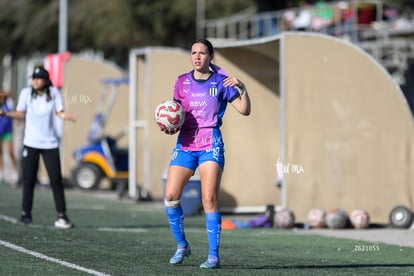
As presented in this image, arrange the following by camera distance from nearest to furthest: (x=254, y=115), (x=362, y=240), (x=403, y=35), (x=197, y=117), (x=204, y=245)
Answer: (x=197, y=117), (x=204, y=245), (x=362, y=240), (x=254, y=115), (x=403, y=35)

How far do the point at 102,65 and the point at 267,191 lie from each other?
8545 millimetres

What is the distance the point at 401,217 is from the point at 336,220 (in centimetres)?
95

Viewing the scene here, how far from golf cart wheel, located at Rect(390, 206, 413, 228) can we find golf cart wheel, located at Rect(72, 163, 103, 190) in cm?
1017

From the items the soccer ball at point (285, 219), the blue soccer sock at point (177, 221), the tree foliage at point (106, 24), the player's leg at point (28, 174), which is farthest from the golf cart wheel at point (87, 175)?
the tree foliage at point (106, 24)

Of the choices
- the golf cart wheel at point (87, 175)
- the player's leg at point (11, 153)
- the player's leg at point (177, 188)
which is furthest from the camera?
the player's leg at point (11, 153)

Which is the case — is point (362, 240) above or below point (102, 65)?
below

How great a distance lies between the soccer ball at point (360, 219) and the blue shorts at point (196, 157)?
5.99 meters

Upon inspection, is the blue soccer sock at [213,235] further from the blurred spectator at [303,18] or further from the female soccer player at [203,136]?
the blurred spectator at [303,18]

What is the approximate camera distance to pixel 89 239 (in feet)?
43.8

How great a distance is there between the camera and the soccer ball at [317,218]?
53.4ft

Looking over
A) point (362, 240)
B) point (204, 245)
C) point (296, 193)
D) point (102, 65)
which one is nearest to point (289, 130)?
point (296, 193)

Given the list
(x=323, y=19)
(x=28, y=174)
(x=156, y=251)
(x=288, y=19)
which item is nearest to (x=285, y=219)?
(x=28, y=174)

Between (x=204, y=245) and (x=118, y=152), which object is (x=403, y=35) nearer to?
(x=118, y=152)

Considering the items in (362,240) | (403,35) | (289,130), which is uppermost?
(403,35)
